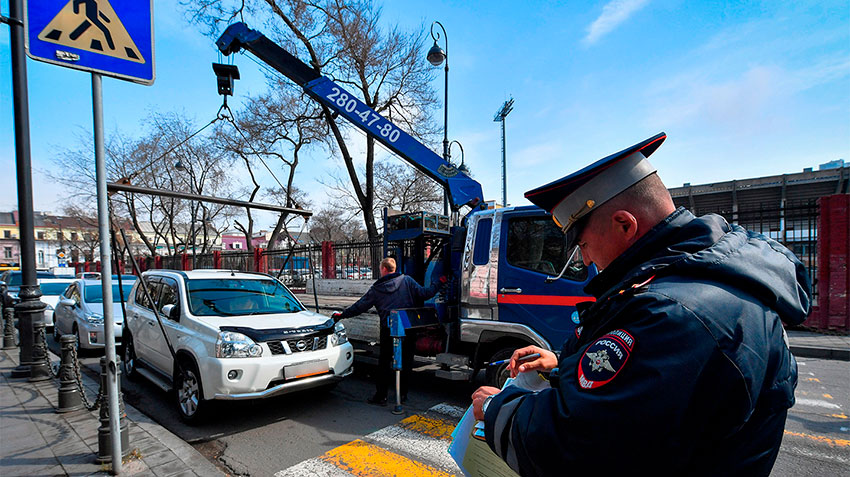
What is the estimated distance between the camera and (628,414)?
36.5 inches

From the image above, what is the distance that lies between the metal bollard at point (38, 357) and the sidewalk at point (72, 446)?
114 centimetres

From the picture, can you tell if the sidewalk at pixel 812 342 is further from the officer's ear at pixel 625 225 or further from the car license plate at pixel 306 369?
the officer's ear at pixel 625 225

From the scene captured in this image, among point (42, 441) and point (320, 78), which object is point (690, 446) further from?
point (320, 78)

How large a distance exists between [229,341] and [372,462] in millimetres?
2060

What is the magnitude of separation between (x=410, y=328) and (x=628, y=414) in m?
4.44

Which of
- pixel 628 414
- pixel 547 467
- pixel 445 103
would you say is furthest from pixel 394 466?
pixel 445 103

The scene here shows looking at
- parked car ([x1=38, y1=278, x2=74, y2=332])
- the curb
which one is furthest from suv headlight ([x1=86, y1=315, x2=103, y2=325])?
the curb

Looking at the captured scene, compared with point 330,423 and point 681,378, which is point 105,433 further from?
point 681,378

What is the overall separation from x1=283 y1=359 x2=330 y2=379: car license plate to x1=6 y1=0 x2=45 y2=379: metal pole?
4647 millimetres

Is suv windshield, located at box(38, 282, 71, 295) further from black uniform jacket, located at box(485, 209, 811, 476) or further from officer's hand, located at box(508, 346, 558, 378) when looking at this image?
black uniform jacket, located at box(485, 209, 811, 476)

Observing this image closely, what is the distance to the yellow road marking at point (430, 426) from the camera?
442 centimetres

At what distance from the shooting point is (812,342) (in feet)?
29.3

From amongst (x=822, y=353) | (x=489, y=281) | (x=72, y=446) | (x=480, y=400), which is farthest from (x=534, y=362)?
(x=822, y=353)

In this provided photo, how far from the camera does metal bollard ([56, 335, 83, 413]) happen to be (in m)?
4.87
